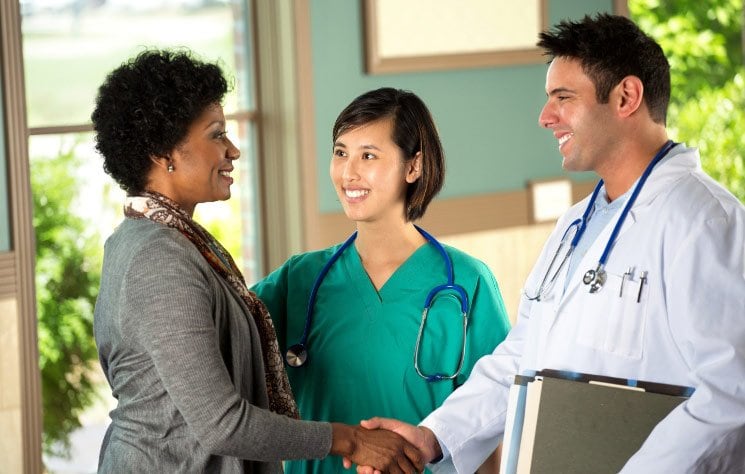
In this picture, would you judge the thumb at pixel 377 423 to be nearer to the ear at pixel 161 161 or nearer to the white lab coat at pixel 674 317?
the white lab coat at pixel 674 317

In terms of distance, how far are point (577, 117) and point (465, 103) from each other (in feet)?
7.76

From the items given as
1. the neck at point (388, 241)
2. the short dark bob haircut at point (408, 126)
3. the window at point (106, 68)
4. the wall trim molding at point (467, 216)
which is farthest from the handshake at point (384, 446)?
the wall trim molding at point (467, 216)

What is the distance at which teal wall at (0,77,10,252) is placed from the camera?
3232mm

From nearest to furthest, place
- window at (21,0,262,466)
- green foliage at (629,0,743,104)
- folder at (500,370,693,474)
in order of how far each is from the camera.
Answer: folder at (500,370,693,474), window at (21,0,262,466), green foliage at (629,0,743,104)

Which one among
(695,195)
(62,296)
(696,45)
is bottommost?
(62,296)

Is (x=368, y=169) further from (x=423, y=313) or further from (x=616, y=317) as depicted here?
(x=616, y=317)

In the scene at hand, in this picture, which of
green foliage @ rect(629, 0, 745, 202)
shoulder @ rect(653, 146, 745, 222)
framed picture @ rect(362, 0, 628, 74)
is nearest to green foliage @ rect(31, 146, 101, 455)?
framed picture @ rect(362, 0, 628, 74)

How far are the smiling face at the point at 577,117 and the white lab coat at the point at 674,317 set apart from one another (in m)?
0.13

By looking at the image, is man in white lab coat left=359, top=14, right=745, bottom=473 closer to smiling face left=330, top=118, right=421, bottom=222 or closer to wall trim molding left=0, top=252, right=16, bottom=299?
smiling face left=330, top=118, right=421, bottom=222

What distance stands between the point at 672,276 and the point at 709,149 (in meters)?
5.53

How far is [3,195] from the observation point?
3242 mm

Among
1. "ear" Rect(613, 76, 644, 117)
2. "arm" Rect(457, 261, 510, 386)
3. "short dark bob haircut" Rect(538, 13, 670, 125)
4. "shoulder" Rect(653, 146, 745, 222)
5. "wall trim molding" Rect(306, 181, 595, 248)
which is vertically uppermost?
"short dark bob haircut" Rect(538, 13, 670, 125)

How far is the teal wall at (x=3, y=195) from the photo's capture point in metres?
3.23

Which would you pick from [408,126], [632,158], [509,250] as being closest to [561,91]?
[632,158]
